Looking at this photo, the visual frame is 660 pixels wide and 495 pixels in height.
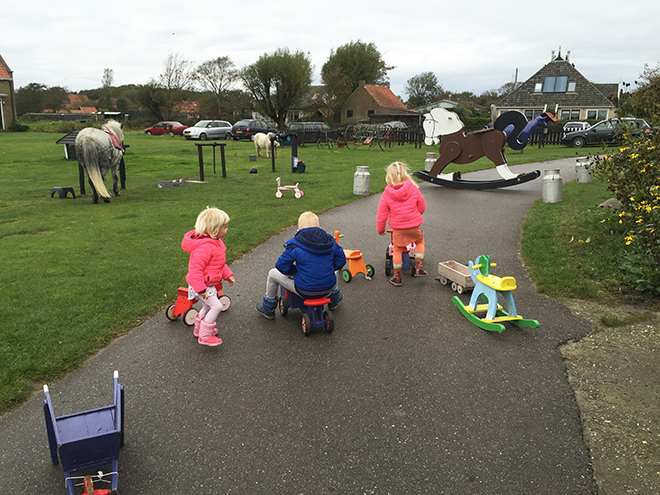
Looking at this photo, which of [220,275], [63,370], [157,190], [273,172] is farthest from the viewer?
[273,172]

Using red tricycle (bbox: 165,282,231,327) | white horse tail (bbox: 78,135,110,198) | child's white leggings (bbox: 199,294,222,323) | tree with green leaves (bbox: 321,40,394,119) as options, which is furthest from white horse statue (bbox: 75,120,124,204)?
tree with green leaves (bbox: 321,40,394,119)

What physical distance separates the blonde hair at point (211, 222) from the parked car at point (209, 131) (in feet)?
111

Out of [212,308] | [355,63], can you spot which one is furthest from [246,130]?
[355,63]

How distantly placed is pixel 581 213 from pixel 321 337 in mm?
7015

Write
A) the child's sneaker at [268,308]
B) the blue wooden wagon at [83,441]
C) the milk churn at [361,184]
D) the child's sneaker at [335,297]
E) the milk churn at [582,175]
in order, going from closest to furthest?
the blue wooden wagon at [83,441] < the child's sneaker at [268,308] < the child's sneaker at [335,297] < the milk churn at [361,184] < the milk churn at [582,175]

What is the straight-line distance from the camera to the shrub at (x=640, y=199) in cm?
596

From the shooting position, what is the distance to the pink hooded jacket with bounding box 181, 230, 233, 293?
4.70 meters

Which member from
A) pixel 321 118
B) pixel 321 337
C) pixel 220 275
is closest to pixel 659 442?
pixel 321 337

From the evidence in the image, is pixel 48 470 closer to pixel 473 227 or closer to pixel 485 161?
pixel 473 227

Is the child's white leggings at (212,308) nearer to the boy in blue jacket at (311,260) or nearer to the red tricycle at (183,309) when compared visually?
the red tricycle at (183,309)

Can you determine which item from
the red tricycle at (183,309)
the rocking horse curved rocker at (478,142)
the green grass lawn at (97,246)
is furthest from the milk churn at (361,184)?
the red tricycle at (183,309)

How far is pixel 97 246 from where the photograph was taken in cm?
825

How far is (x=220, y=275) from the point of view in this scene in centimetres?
491

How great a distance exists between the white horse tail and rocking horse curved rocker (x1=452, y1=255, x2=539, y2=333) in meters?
9.73
